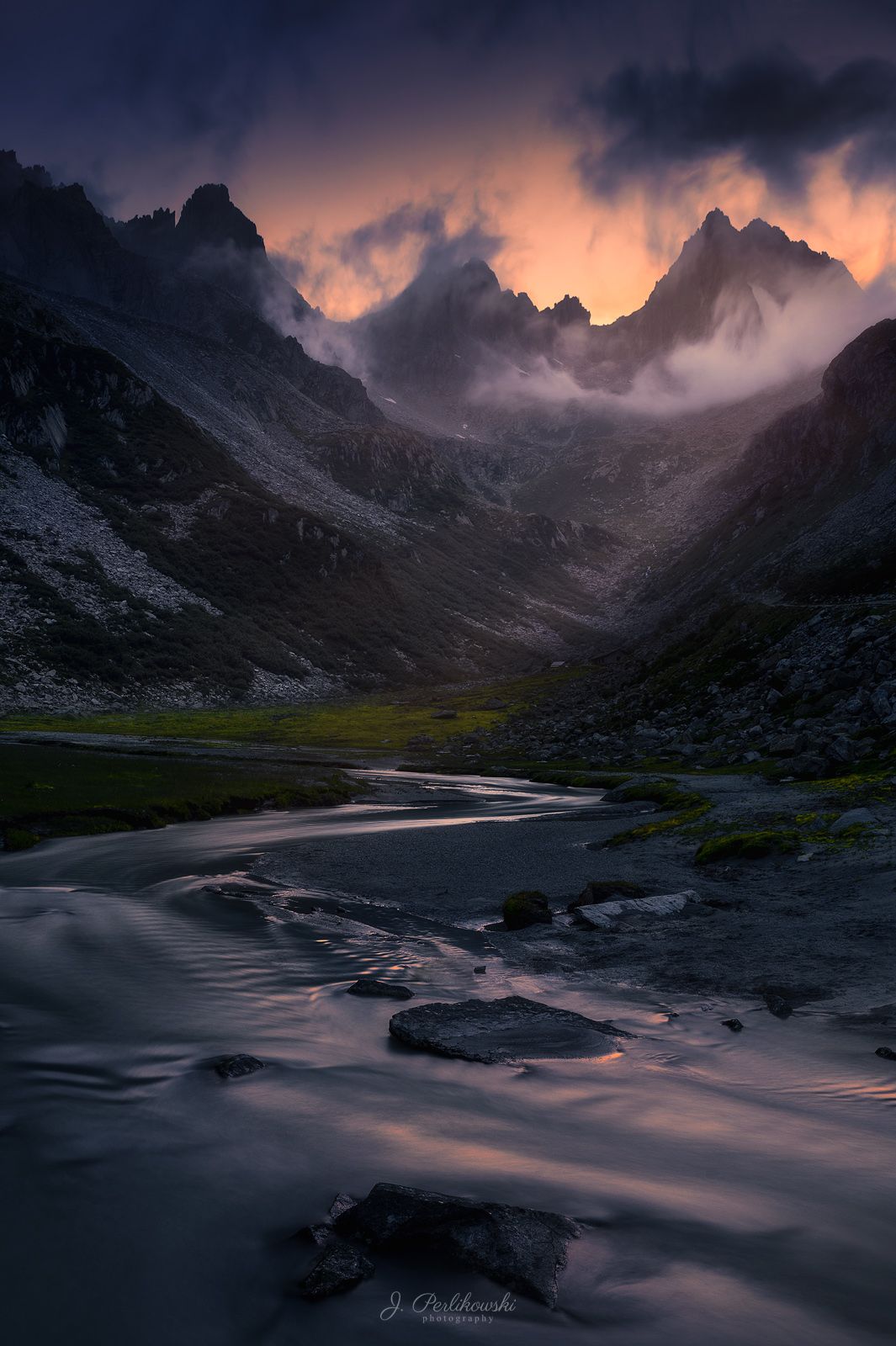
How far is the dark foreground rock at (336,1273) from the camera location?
17.5 feet

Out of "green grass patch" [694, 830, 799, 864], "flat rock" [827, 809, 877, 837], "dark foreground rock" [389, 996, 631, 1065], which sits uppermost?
"flat rock" [827, 809, 877, 837]

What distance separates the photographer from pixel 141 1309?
207 inches

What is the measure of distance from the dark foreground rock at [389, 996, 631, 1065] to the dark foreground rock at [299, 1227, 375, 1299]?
419cm

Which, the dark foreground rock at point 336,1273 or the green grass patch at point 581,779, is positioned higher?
the dark foreground rock at point 336,1273

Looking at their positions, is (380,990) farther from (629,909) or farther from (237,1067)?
(629,909)

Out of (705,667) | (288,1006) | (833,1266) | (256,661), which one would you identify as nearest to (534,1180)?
(833,1266)

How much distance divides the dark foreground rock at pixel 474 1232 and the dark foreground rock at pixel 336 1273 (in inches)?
9.9

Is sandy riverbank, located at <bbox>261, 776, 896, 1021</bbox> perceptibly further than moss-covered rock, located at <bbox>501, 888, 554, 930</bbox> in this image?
No

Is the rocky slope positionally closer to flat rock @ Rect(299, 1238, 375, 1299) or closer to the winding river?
the winding river

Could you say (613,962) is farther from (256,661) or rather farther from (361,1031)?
(256,661)

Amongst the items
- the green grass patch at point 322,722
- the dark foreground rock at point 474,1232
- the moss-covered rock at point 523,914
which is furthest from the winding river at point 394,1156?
the green grass patch at point 322,722

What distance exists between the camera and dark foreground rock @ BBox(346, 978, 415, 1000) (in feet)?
40.2

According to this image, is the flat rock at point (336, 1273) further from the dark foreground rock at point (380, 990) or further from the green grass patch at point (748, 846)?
the green grass patch at point (748, 846)

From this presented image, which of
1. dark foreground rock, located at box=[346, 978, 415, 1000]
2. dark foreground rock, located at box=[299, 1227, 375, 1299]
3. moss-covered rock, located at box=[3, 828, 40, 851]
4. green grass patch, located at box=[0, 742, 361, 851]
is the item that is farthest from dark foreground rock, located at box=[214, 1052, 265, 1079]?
green grass patch, located at box=[0, 742, 361, 851]
